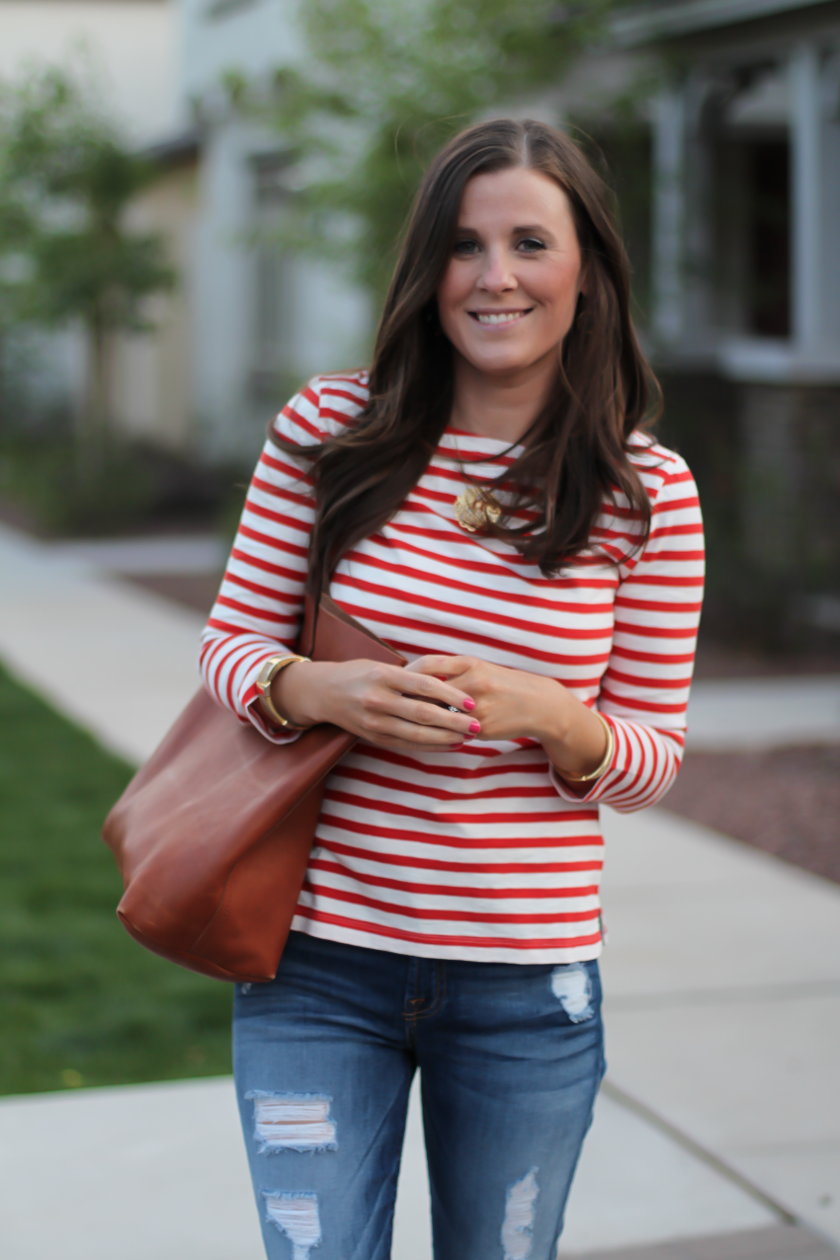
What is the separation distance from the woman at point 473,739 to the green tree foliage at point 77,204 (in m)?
14.4

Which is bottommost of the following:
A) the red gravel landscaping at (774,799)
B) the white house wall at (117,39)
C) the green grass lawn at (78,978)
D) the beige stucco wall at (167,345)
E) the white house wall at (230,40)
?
the red gravel landscaping at (774,799)

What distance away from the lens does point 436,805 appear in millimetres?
2027

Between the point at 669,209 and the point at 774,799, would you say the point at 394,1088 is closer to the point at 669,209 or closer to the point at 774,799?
the point at 774,799

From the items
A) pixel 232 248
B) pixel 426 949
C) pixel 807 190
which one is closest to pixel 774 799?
pixel 807 190

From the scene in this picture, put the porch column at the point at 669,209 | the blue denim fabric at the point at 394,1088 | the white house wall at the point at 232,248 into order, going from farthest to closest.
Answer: the white house wall at the point at 232,248, the porch column at the point at 669,209, the blue denim fabric at the point at 394,1088

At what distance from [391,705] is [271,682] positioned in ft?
0.72

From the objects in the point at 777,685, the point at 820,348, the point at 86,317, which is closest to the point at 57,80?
the point at 86,317

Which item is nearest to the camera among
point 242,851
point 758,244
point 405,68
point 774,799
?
point 242,851

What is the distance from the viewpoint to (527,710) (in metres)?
1.95

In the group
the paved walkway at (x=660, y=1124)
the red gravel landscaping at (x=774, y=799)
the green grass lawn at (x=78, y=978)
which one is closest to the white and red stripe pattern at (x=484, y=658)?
Result: the paved walkway at (x=660, y=1124)

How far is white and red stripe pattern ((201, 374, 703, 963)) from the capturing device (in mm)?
2027

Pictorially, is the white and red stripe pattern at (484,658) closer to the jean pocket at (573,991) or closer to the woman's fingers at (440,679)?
the jean pocket at (573,991)

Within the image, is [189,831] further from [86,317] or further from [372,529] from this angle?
[86,317]

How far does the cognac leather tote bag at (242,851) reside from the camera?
2000 mm
